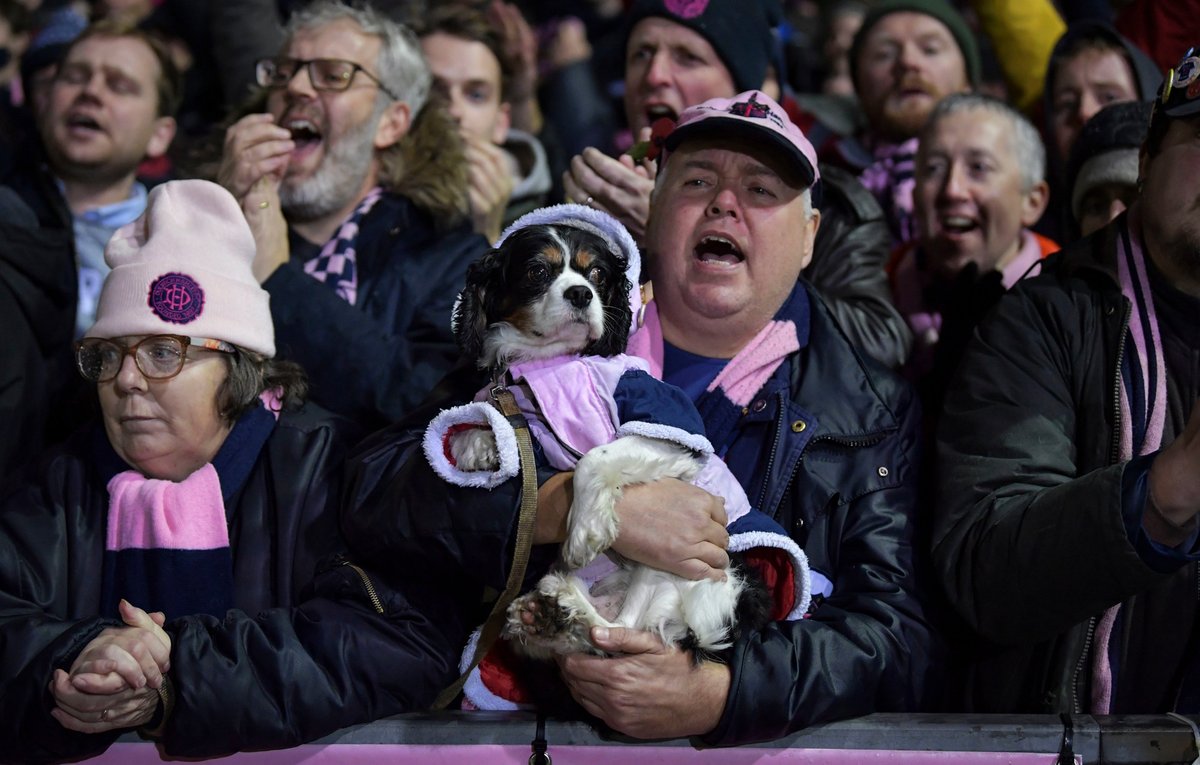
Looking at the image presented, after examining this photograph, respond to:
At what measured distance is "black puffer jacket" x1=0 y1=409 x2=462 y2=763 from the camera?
2889 millimetres

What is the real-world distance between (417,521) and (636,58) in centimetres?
253

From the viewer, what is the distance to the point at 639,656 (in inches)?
115

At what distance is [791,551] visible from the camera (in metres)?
3.14

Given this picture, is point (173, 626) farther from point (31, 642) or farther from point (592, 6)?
point (592, 6)

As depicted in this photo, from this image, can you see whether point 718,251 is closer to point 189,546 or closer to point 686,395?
point 686,395

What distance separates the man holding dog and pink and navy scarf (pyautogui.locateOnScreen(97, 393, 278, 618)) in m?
0.37

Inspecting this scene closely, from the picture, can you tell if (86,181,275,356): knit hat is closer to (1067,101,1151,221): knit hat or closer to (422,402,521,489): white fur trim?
(422,402,521,489): white fur trim

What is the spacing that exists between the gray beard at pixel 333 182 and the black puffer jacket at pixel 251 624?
1.44m

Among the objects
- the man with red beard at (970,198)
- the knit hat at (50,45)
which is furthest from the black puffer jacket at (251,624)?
the knit hat at (50,45)

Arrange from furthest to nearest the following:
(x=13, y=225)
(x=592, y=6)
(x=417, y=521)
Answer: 1. (x=592, y=6)
2. (x=13, y=225)
3. (x=417, y=521)

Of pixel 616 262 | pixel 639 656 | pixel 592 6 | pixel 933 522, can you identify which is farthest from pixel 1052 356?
pixel 592 6

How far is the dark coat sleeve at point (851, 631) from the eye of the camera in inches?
115

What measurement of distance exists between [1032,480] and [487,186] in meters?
2.67

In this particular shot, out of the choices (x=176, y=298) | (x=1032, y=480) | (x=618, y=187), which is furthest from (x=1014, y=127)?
(x=176, y=298)
